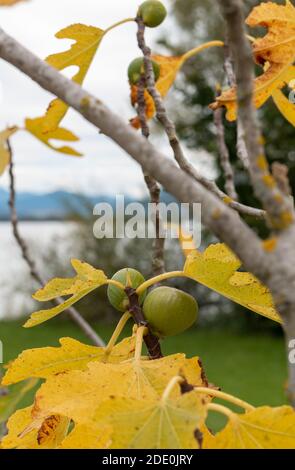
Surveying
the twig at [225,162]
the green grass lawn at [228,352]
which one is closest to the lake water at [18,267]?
the green grass lawn at [228,352]

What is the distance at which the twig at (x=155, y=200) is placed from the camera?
101 cm

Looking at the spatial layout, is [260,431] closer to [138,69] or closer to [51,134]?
[51,134]

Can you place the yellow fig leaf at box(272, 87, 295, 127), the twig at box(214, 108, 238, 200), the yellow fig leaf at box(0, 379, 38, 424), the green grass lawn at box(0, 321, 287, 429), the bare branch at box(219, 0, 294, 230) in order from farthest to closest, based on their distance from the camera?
the green grass lawn at box(0, 321, 287, 429) < the twig at box(214, 108, 238, 200) < the yellow fig leaf at box(272, 87, 295, 127) < the yellow fig leaf at box(0, 379, 38, 424) < the bare branch at box(219, 0, 294, 230)

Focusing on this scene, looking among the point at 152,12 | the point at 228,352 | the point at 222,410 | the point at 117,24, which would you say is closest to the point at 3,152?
the point at 222,410

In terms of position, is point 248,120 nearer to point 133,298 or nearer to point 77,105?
point 77,105

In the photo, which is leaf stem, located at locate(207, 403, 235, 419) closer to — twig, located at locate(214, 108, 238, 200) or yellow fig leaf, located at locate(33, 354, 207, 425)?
yellow fig leaf, located at locate(33, 354, 207, 425)

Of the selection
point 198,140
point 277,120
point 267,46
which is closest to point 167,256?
point 198,140

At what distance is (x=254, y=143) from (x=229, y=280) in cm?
31

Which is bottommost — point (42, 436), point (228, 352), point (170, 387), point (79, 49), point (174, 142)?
point (228, 352)

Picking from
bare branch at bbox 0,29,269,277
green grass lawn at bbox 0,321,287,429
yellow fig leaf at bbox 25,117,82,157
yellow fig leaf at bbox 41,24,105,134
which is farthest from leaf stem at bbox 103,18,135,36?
green grass lawn at bbox 0,321,287,429

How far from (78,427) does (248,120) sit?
0.31 m

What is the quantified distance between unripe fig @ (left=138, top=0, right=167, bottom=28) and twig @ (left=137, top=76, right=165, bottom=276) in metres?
0.09

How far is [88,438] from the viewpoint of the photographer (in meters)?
0.59

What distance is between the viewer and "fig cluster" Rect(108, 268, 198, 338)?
0.72 m
